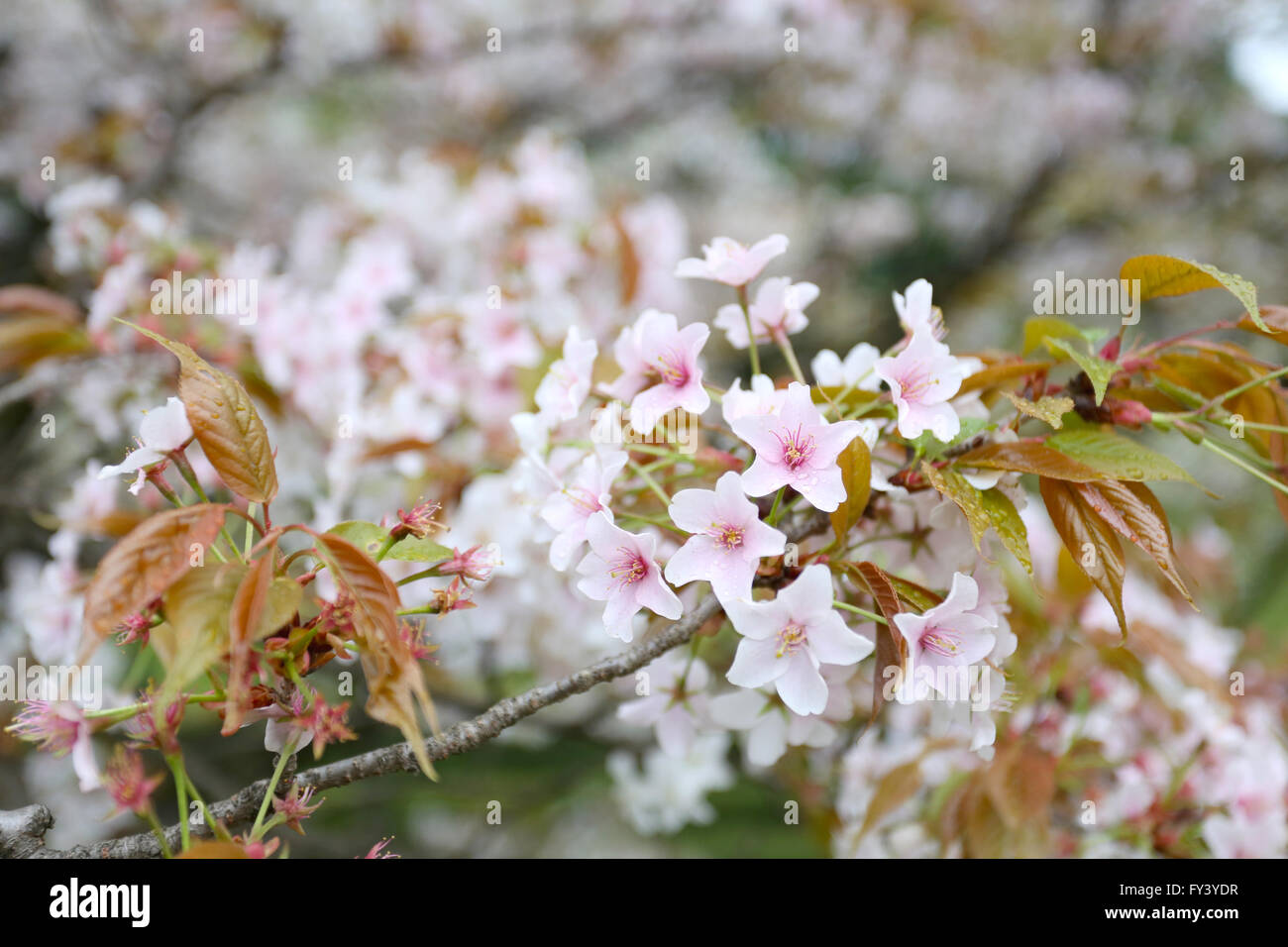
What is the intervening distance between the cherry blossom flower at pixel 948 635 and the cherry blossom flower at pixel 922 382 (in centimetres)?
12

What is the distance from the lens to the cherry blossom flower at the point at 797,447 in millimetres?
567

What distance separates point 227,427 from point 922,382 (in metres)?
0.52

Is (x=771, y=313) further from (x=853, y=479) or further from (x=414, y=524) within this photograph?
(x=414, y=524)

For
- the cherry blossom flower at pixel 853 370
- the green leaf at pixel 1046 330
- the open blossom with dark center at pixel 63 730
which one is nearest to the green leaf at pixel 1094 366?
the green leaf at pixel 1046 330

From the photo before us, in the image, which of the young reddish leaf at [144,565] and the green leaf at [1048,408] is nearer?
the young reddish leaf at [144,565]

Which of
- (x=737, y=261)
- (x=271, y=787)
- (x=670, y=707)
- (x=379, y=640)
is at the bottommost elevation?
(x=670, y=707)

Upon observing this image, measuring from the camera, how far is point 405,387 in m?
1.47

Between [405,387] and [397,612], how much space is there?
1.03 metres

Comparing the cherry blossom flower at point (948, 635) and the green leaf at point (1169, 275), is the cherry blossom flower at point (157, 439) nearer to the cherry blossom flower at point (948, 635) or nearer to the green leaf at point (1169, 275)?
the cherry blossom flower at point (948, 635)

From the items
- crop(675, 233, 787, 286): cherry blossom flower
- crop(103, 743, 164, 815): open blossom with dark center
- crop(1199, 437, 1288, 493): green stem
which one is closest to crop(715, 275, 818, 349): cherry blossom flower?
crop(675, 233, 787, 286): cherry blossom flower

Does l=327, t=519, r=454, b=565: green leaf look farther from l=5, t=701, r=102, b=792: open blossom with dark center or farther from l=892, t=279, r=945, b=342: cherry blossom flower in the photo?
l=892, t=279, r=945, b=342: cherry blossom flower

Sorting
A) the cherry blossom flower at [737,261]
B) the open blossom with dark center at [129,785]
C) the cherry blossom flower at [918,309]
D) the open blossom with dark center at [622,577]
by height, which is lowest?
the open blossom with dark center at [129,785]

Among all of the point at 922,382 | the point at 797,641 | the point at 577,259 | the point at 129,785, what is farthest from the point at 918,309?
the point at 577,259

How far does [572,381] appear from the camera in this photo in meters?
0.74
